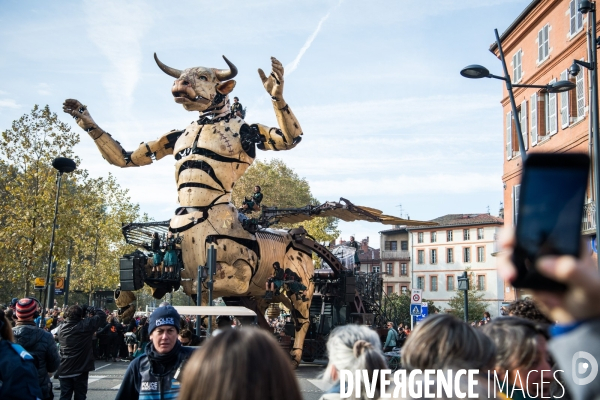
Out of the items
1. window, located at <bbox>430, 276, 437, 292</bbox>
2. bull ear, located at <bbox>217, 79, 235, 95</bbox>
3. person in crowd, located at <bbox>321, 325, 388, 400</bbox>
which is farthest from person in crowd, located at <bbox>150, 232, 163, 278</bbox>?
window, located at <bbox>430, 276, 437, 292</bbox>

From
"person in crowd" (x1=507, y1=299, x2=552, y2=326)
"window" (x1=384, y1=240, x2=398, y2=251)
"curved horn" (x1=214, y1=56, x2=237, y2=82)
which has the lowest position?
"person in crowd" (x1=507, y1=299, x2=552, y2=326)

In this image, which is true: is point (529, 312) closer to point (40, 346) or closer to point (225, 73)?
point (40, 346)

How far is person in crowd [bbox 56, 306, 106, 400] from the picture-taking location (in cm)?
845

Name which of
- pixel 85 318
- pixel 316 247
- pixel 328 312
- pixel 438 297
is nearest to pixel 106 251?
pixel 328 312

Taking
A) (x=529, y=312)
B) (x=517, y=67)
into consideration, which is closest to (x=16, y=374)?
(x=529, y=312)

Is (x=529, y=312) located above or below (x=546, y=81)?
below

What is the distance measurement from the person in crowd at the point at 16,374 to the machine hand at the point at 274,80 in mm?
9827

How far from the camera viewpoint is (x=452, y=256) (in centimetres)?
7856

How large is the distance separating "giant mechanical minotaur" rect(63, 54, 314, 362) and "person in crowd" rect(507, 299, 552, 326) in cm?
948

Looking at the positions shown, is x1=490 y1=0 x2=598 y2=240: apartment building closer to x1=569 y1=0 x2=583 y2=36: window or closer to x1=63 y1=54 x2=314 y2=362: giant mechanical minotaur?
x1=569 y1=0 x2=583 y2=36: window

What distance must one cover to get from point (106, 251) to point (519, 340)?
123ft

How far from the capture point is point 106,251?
128 ft

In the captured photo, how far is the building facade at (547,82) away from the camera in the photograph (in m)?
24.2

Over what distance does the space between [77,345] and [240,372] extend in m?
7.14
